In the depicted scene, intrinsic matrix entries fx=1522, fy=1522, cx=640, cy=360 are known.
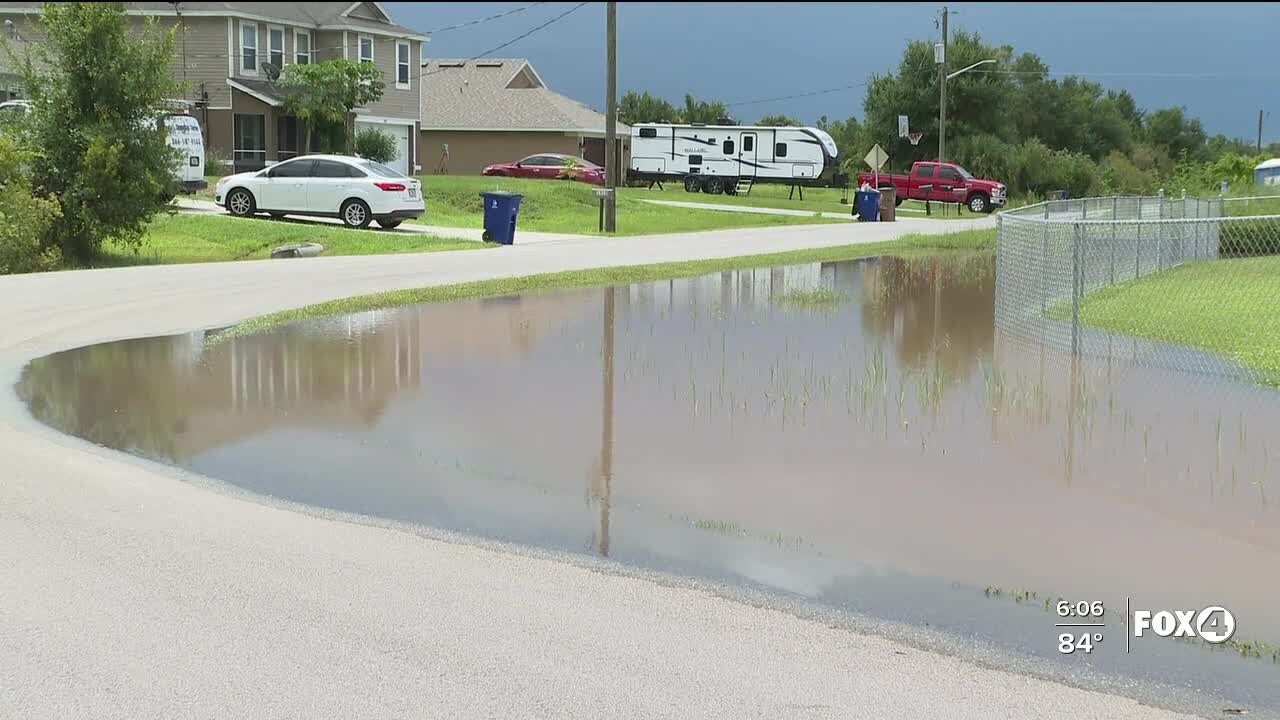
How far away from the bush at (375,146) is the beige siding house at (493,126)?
14.1m

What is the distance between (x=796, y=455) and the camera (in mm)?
9422

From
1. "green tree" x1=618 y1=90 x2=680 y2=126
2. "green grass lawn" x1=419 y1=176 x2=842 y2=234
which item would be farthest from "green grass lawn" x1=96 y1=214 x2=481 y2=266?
"green tree" x1=618 y1=90 x2=680 y2=126

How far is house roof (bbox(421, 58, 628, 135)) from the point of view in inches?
2697

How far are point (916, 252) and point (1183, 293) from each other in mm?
12044

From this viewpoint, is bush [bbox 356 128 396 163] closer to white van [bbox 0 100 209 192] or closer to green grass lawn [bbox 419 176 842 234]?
green grass lawn [bbox 419 176 842 234]

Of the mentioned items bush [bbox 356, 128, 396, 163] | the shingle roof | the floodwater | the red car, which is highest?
the shingle roof

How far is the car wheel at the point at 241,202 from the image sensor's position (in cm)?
3353

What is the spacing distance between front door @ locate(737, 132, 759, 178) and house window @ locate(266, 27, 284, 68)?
20.1 m

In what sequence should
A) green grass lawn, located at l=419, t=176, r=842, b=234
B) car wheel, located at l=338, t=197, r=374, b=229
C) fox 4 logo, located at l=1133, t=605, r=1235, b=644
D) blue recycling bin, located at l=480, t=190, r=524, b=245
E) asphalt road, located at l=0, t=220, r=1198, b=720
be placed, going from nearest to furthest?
asphalt road, located at l=0, t=220, r=1198, b=720
fox 4 logo, located at l=1133, t=605, r=1235, b=644
blue recycling bin, located at l=480, t=190, r=524, b=245
car wheel, located at l=338, t=197, r=374, b=229
green grass lawn, located at l=419, t=176, r=842, b=234

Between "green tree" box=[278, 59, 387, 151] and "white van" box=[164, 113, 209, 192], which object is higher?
"green tree" box=[278, 59, 387, 151]

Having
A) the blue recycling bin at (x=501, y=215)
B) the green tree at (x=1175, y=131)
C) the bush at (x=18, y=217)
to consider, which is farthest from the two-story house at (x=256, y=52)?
the green tree at (x=1175, y=131)

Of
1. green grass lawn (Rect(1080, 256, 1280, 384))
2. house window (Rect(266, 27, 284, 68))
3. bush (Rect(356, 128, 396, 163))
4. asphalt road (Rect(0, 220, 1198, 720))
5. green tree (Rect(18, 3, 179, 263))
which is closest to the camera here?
asphalt road (Rect(0, 220, 1198, 720))

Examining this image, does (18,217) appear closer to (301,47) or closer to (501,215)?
(501,215)

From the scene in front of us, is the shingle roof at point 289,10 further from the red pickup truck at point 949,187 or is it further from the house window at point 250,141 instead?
the red pickup truck at point 949,187
